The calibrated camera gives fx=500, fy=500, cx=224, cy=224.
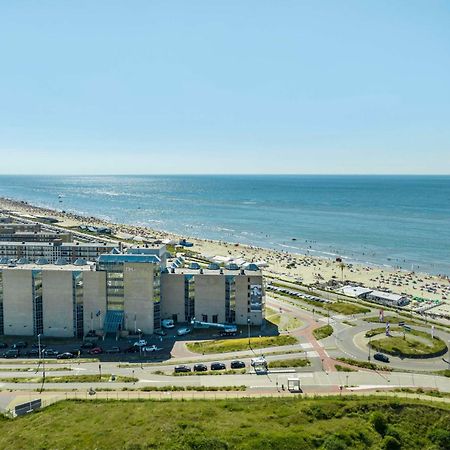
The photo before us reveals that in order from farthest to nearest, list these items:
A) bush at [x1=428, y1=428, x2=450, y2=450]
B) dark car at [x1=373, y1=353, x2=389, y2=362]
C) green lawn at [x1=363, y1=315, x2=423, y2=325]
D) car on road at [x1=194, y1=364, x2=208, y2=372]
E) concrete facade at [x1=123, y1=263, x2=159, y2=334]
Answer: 1. green lawn at [x1=363, y1=315, x2=423, y2=325]
2. concrete facade at [x1=123, y1=263, x2=159, y2=334]
3. dark car at [x1=373, y1=353, x2=389, y2=362]
4. car on road at [x1=194, y1=364, x2=208, y2=372]
5. bush at [x1=428, y1=428, x2=450, y2=450]

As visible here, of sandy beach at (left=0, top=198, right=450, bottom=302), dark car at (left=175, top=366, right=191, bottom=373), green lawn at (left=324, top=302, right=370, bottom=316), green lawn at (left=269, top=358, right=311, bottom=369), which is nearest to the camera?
green lawn at (left=269, top=358, right=311, bottom=369)

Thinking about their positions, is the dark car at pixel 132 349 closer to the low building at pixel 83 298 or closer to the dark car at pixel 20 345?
the low building at pixel 83 298

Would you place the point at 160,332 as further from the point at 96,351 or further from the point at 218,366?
the point at 218,366

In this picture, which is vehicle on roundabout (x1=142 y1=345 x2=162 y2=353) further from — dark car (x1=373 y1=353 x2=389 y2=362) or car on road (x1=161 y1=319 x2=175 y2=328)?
dark car (x1=373 y1=353 x2=389 y2=362)

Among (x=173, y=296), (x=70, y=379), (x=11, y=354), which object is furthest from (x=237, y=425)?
(x=173, y=296)

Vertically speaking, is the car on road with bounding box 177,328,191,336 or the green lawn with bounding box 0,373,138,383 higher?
the car on road with bounding box 177,328,191,336

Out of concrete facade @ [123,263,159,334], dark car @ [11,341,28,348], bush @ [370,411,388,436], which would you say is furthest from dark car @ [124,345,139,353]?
bush @ [370,411,388,436]

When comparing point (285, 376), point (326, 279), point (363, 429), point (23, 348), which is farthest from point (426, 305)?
point (23, 348)
